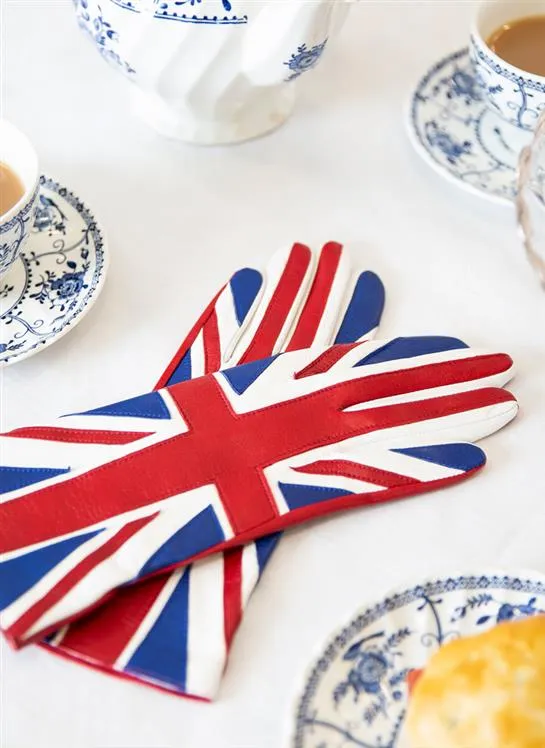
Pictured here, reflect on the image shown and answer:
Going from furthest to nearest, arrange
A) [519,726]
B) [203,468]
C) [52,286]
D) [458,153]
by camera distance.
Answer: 1. [458,153]
2. [52,286]
3. [203,468]
4. [519,726]

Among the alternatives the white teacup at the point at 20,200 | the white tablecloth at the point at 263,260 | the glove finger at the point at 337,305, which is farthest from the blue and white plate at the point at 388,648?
the white teacup at the point at 20,200

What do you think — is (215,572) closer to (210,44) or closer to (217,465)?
(217,465)

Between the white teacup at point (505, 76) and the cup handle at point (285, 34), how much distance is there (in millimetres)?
116

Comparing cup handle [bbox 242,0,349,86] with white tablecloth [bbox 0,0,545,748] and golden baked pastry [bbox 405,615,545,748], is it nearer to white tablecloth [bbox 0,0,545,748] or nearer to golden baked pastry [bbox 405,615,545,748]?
white tablecloth [bbox 0,0,545,748]

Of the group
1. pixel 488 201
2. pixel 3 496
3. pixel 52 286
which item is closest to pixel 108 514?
pixel 3 496

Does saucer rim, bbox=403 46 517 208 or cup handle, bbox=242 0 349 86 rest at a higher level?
cup handle, bbox=242 0 349 86

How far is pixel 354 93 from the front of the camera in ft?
2.62

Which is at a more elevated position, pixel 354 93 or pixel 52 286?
pixel 354 93

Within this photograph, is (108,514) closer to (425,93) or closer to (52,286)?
(52,286)

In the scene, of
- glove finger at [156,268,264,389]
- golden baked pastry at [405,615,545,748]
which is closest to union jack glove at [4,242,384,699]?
glove finger at [156,268,264,389]

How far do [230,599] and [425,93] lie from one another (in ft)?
1.61

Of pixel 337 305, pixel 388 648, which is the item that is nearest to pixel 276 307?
pixel 337 305

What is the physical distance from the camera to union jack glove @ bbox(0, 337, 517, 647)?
0.48m

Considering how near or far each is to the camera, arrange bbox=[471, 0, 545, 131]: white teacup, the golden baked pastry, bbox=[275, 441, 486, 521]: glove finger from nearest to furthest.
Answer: the golden baked pastry → bbox=[275, 441, 486, 521]: glove finger → bbox=[471, 0, 545, 131]: white teacup
